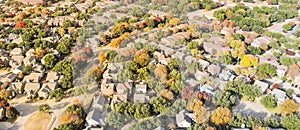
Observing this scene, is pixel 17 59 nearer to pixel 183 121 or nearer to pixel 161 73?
pixel 161 73

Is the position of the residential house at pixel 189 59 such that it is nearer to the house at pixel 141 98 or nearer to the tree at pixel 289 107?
the house at pixel 141 98

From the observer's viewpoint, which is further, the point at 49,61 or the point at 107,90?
the point at 49,61

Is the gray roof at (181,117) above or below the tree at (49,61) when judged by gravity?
below

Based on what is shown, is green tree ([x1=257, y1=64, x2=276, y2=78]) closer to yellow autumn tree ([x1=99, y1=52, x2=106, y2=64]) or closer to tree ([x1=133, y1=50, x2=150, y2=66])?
tree ([x1=133, y1=50, x2=150, y2=66])

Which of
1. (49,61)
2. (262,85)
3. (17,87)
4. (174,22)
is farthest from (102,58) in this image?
(262,85)

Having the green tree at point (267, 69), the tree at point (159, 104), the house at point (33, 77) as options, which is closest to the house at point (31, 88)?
the house at point (33, 77)

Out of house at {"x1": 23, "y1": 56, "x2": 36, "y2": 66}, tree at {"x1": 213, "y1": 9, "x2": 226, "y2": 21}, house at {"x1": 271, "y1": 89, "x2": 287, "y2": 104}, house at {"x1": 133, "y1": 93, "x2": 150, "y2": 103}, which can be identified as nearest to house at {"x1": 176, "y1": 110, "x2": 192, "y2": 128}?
house at {"x1": 133, "y1": 93, "x2": 150, "y2": 103}
